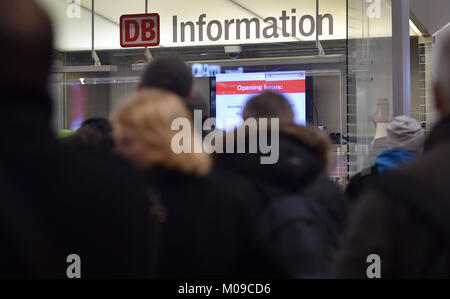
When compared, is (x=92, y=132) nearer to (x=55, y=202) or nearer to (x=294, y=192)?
(x=294, y=192)

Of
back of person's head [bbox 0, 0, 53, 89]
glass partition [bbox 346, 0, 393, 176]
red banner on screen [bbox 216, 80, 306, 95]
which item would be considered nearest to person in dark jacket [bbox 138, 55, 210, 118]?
back of person's head [bbox 0, 0, 53, 89]

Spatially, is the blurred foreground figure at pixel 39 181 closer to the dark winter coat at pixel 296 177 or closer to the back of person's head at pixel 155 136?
the back of person's head at pixel 155 136

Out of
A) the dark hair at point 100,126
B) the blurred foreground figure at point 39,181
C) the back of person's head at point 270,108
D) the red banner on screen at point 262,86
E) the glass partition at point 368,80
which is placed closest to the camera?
the blurred foreground figure at point 39,181

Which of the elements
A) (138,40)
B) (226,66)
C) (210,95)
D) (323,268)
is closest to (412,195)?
(323,268)

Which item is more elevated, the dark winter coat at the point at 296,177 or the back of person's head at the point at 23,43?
the back of person's head at the point at 23,43

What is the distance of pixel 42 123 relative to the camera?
133 centimetres

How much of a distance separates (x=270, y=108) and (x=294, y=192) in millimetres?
360

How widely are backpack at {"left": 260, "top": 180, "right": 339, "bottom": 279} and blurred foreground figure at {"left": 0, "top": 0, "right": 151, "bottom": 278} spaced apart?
0.66 metres

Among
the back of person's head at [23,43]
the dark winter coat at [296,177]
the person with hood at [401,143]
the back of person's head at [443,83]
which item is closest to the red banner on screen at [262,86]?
the person with hood at [401,143]

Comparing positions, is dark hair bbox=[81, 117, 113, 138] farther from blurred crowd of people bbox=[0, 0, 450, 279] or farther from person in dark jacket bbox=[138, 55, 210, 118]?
blurred crowd of people bbox=[0, 0, 450, 279]

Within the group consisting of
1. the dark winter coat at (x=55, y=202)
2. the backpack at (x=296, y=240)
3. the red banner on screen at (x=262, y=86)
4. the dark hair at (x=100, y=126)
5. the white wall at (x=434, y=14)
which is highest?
the white wall at (x=434, y=14)

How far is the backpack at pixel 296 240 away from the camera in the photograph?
2.03m

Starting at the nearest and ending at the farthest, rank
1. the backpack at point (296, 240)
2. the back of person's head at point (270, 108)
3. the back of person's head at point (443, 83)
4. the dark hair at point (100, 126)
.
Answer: the back of person's head at point (443, 83)
the backpack at point (296, 240)
the back of person's head at point (270, 108)
the dark hair at point (100, 126)
